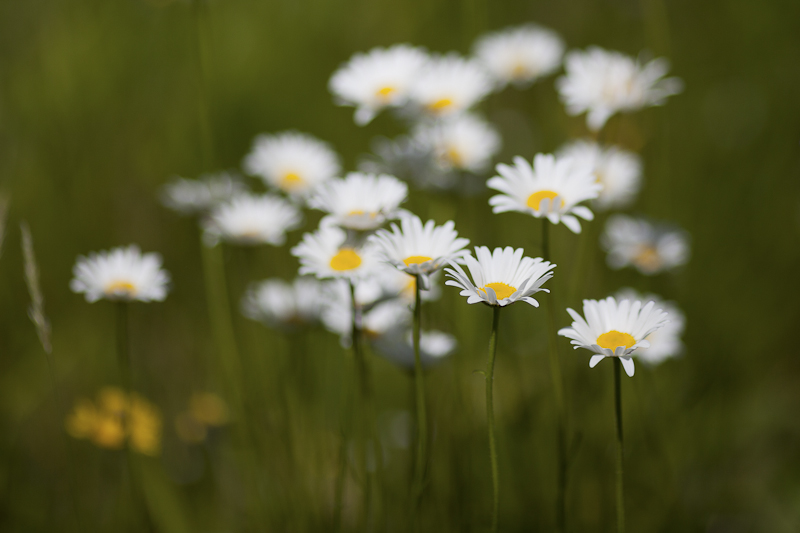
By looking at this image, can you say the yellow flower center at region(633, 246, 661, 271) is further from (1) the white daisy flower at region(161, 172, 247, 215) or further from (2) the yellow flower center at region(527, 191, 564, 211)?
(1) the white daisy flower at region(161, 172, 247, 215)

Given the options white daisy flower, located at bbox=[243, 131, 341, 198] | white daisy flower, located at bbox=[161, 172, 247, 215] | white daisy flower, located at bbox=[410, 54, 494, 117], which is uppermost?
white daisy flower, located at bbox=[410, 54, 494, 117]

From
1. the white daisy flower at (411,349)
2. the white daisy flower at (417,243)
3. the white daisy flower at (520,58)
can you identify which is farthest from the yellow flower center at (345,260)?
the white daisy flower at (520,58)

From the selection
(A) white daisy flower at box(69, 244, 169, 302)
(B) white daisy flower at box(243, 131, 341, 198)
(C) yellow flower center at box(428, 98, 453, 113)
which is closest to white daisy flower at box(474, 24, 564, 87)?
(C) yellow flower center at box(428, 98, 453, 113)

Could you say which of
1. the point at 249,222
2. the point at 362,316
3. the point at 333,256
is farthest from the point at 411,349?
the point at 249,222

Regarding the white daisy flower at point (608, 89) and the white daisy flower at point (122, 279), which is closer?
the white daisy flower at point (122, 279)

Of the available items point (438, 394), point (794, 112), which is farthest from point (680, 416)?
point (794, 112)

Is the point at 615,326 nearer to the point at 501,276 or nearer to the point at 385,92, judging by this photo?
the point at 501,276

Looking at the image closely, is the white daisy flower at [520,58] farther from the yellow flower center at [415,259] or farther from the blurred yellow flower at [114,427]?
the blurred yellow flower at [114,427]
